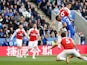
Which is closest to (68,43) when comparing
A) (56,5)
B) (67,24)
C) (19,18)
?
(67,24)

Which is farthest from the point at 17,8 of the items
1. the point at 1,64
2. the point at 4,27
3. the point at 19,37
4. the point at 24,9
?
the point at 1,64

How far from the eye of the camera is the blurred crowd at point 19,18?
122 feet

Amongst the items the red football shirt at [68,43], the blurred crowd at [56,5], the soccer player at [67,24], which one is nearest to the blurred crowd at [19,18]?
the blurred crowd at [56,5]

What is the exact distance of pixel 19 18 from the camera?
38.3 metres

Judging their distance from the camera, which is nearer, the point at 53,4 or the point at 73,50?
the point at 73,50

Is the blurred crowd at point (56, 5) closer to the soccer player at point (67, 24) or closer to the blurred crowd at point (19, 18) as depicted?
the blurred crowd at point (19, 18)

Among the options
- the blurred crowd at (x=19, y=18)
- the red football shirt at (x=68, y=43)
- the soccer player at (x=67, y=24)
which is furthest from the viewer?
the blurred crowd at (x=19, y=18)

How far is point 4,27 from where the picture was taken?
36.8m

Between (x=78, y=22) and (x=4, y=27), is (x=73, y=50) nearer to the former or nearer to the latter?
(x=4, y=27)

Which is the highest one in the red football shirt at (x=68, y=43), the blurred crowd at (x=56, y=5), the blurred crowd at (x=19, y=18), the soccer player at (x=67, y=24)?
the blurred crowd at (x=56, y=5)

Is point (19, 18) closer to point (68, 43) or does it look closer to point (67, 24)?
point (67, 24)

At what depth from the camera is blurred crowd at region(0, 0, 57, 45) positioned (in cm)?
3719

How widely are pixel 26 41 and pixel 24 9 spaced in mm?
3546

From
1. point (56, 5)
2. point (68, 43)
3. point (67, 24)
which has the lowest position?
point (68, 43)
